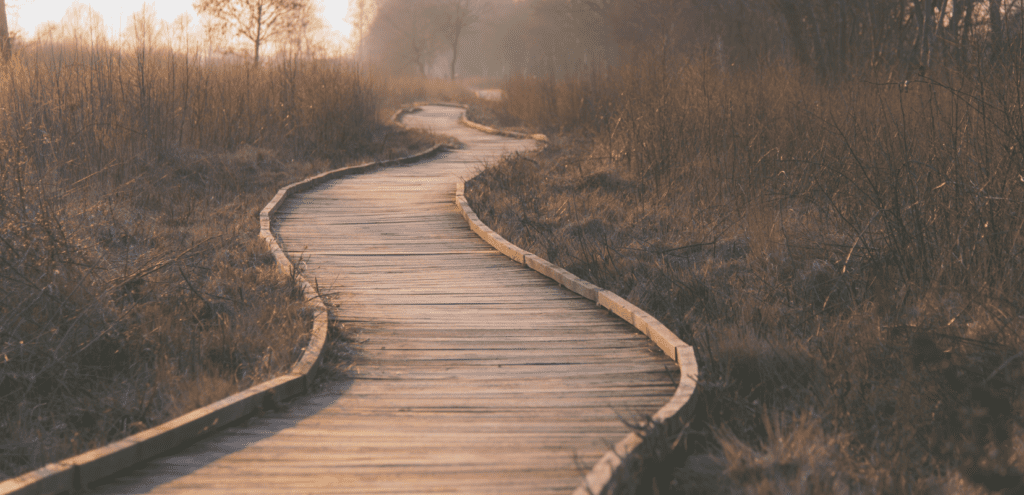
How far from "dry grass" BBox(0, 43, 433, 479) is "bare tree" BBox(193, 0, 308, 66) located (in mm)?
12899

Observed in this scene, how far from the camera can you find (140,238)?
268 inches

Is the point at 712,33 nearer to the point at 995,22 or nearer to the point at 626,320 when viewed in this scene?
the point at 995,22

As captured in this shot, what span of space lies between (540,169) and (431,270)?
4782 mm

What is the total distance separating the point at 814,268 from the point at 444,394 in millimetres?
2934

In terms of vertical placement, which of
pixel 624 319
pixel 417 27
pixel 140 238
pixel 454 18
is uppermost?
pixel 454 18

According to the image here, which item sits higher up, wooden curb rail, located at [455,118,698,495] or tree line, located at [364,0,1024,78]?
tree line, located at [364,0,1024,78]

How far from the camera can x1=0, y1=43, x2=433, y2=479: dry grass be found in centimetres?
386

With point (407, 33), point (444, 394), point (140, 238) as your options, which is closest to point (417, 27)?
point (407, 33)

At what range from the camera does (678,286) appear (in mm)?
5449

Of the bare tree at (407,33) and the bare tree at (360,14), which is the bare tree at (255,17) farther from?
the bare tree at (360,14)

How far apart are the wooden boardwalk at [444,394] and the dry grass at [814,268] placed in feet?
1.30

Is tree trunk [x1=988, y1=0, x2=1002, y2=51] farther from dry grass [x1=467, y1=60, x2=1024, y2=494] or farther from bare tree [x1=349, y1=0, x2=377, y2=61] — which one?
bare tree [x1=349, y1=0, x2=377, y2=61]

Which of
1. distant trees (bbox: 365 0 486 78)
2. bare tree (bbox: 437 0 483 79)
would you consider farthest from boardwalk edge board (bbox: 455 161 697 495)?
distant trees (bbox: 365 0 486 78)

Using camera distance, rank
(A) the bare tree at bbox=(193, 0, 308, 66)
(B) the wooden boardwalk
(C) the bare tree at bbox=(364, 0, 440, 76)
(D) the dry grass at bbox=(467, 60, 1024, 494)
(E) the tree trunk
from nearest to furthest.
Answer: (B) the wooden boardwalk
(D) the dry grass at bbox=(467, 60, 1024, 494)
(E) the tree trunk
(A) the bare tree at bbox=(193, 0, 308, 66)
(C) the bare tree at bbox=(364, 0, 440, 76)
